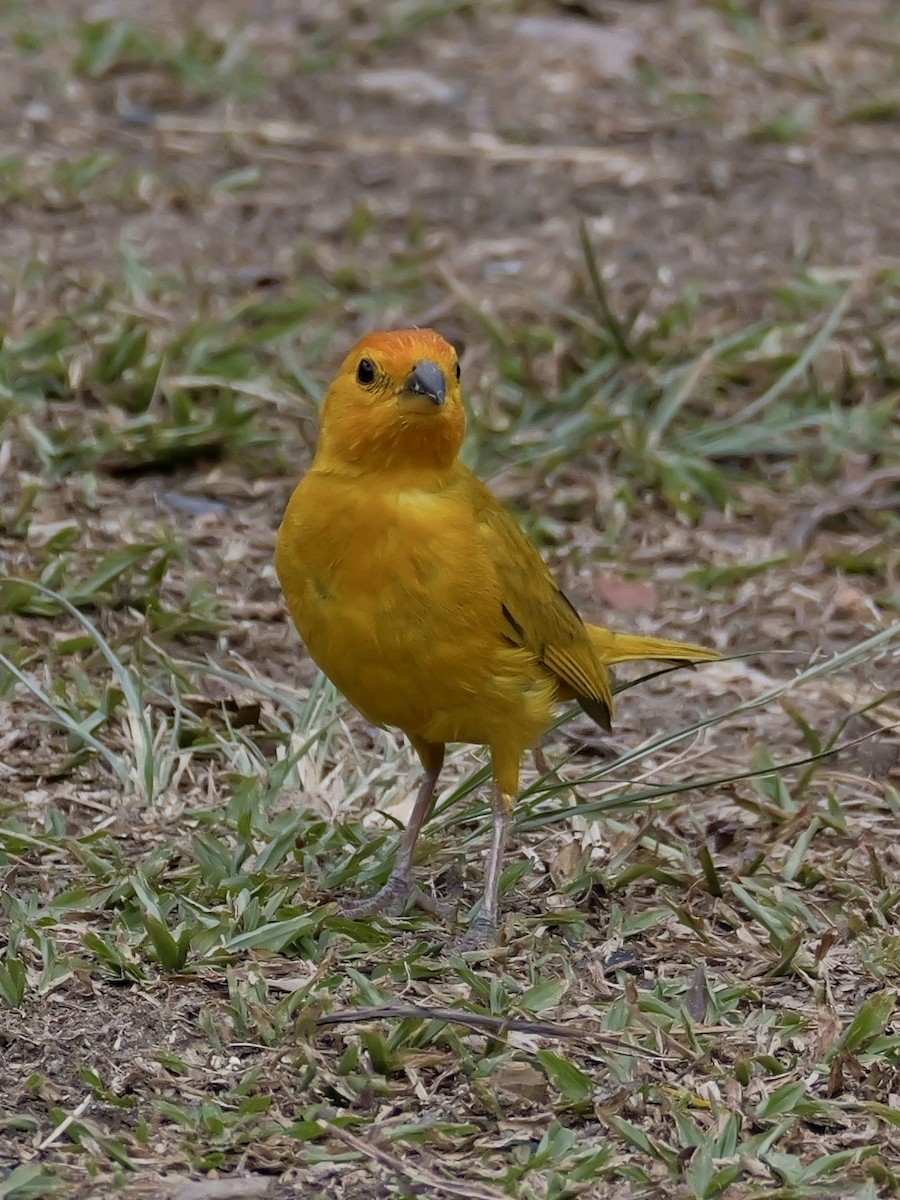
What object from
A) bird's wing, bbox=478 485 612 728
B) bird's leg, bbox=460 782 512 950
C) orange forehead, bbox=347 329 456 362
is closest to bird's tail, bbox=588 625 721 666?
bird's wing, bbox=478 485 612 728

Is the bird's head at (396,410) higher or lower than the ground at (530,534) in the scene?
higher

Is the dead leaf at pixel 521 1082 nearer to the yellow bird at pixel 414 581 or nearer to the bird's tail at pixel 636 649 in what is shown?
the yellow bird at pixel 414 581

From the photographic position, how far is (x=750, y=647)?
569cm

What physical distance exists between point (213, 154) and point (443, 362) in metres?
4.23

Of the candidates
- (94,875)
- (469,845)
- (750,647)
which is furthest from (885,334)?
(94,875)

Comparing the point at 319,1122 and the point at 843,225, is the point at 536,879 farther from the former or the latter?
the point at 843,225

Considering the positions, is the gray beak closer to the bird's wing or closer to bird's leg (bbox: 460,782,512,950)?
the bird's wing

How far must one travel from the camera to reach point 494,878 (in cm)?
425

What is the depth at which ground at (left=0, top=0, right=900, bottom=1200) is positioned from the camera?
3598 mm

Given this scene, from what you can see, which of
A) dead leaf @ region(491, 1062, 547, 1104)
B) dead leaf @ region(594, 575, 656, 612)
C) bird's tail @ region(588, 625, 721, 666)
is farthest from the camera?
dead leaf @ region(594, 575, 656, 612)

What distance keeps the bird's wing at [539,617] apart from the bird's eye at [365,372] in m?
0.37

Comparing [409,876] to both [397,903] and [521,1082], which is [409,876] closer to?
[397,903]

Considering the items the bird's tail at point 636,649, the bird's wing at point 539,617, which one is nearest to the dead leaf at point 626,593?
the bird's tail at point 636,649

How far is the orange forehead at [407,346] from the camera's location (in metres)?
4.14
